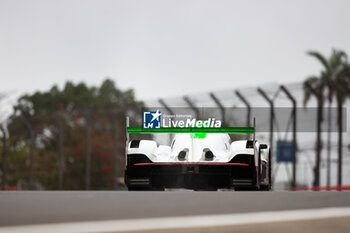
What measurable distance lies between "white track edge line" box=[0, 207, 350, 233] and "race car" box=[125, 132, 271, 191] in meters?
0.46

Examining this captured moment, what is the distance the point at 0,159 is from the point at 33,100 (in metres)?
30.9

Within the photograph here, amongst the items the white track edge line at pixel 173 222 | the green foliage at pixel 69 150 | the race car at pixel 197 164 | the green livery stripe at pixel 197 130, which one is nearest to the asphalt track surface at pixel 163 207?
the white track edge line at pixel 173 222

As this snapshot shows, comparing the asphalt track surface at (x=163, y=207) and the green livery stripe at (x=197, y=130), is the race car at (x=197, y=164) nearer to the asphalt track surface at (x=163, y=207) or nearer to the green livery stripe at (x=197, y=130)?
the green livery stripe at (x=197, y=130)

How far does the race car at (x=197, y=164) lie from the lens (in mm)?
8047

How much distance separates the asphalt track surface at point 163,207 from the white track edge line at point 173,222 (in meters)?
0.38

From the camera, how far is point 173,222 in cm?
870

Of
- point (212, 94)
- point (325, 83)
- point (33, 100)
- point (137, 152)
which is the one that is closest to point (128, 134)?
point (137, 152)

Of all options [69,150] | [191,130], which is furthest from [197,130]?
[69,150]

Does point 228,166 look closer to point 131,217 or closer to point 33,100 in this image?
point 131,217

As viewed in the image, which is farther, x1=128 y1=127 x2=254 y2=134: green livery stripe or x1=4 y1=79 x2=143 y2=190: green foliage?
x1=4 y1=79 x2=143 y2=190: green foliage

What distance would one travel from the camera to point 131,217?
9.56 m

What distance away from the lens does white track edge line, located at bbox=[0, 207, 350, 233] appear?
770cm

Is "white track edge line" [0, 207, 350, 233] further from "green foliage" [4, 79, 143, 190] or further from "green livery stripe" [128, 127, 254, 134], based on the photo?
"green foliage" [4, 79, 143, 190]

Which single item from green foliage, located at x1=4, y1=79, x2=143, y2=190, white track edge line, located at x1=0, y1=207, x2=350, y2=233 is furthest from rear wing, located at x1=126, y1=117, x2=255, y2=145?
green foliage, located at x1=4, y1=79, x2=143, y2=190
